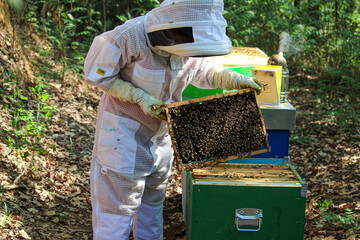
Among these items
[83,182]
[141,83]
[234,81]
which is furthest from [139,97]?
[83,182]

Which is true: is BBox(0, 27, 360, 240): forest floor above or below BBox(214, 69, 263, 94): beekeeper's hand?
below

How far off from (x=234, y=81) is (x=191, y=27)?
2.28 feet

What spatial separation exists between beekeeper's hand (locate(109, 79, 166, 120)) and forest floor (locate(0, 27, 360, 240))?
5.02 feet

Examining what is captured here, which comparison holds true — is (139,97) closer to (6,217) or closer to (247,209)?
(247,209)

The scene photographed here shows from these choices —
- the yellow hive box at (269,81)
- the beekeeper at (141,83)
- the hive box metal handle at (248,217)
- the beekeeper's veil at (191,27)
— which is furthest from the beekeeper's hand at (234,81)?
the hive box metal handle at (248,217)

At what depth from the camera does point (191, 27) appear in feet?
7.62

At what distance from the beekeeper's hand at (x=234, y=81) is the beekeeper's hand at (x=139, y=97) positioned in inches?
24.7

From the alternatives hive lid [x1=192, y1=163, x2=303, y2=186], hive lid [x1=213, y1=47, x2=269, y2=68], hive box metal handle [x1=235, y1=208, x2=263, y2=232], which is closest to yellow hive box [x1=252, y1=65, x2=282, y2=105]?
hive lid [x1=213, y1=47, x2=269, y2=68]

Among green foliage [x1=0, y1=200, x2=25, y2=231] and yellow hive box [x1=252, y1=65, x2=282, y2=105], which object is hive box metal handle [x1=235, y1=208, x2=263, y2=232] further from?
green foliage [x1=0, y1=200, x2=25, y2=231]

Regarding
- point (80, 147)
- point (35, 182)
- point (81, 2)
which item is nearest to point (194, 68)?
point (35, 182)

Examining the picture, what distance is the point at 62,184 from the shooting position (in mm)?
4250

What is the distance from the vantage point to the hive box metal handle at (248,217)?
260 centimetres

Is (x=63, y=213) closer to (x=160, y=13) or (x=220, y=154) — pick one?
(x=220, y=154)

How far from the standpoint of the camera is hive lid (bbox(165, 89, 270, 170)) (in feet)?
8.50
